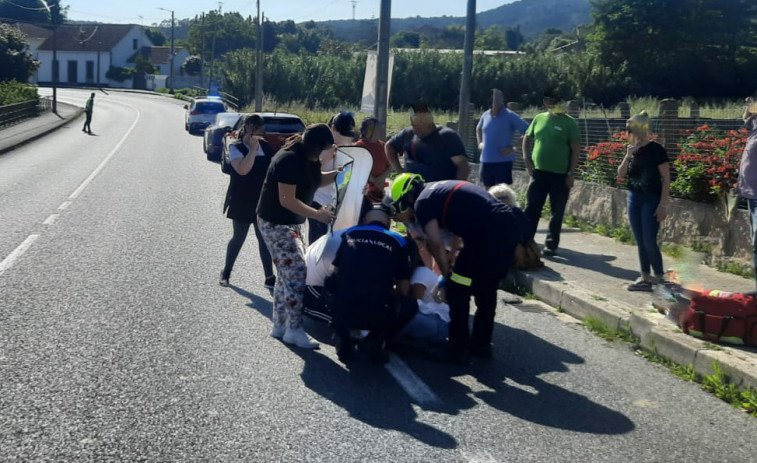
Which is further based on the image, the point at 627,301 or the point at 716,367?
the point at 627,301

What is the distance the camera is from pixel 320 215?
6.80 m

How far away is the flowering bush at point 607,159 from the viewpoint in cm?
1283

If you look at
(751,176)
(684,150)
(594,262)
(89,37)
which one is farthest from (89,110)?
(89,37)

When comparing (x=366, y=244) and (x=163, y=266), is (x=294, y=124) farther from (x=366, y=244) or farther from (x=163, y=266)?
(x=366, y=244)

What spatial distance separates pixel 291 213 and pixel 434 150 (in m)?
2.11

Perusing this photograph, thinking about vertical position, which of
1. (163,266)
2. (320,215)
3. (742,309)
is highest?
(320,215)

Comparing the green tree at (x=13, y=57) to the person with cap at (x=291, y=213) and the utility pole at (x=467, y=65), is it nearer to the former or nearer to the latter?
the utility pole at (x=467, y=65)

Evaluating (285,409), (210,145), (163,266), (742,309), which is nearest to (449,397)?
(285,409)

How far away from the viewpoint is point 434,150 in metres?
8.54

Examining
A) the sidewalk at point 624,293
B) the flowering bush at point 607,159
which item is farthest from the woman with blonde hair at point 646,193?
the flowering bush at point 607,159

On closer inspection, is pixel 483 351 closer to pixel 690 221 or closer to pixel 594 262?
pixel 594 262

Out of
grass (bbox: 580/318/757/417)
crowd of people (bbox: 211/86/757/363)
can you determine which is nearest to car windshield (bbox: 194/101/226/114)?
crowd of people (bbox: 211/86/757/363)

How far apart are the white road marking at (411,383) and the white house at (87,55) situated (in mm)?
109536

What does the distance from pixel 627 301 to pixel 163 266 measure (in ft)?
16.9
